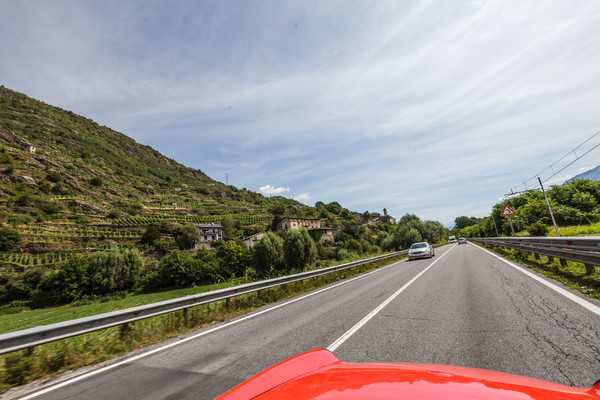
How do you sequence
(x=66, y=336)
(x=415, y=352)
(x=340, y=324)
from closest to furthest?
(x=415, y=352) < (x=66, y=336) < (x=340, y=324)

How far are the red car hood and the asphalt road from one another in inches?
69.8

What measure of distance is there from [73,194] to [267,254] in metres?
95.8

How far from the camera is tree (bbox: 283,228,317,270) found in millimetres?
39562

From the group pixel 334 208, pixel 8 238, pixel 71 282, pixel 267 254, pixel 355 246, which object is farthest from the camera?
pixel 334 208

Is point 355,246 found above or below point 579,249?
below

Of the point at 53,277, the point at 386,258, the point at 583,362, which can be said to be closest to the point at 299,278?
the point at 583,362

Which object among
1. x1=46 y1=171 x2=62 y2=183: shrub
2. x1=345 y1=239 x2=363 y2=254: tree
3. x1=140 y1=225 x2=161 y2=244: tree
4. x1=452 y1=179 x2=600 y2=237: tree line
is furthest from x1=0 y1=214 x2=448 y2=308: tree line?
x1=46 y1=171 x2=62 y2=183: shrub

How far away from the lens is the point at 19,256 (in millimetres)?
54875

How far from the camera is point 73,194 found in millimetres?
94812

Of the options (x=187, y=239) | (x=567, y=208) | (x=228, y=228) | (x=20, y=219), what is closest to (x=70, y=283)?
(x=187, y=239)

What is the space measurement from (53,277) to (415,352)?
65.8m

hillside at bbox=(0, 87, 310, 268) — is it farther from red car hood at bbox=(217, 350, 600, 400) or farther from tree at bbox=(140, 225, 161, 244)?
red car hood at bbox=(217, 350, 600, 400)

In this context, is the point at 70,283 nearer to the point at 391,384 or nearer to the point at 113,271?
the point at 113,271

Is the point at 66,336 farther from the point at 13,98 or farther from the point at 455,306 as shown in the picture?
the point at 13,98
